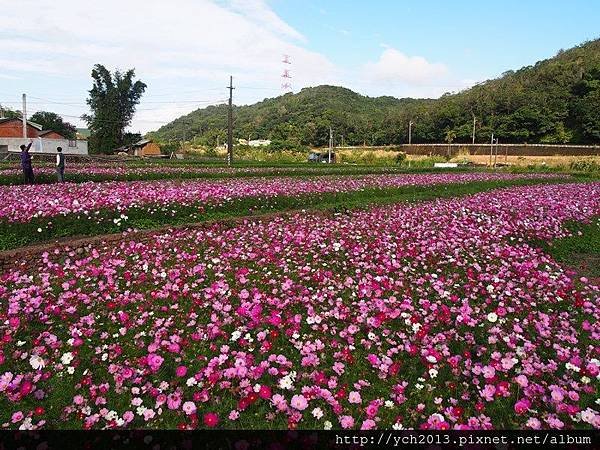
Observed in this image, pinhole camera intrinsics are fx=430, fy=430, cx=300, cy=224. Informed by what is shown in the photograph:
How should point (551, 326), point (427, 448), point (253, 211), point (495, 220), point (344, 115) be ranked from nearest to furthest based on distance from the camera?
1. point (427, 448)
2. point (551, 326)
3. point (495, 220)
4. point (253, 211)
5. point (344, 115)

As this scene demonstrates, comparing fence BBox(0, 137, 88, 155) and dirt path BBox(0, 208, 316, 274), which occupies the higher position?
fence BBox(0, 137, 88, 155)

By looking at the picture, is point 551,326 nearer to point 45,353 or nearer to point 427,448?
point 427,448

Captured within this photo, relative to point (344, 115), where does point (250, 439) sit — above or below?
below

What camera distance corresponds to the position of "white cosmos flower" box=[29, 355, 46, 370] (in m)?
4.39

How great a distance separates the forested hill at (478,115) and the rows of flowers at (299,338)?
8895 centimetres

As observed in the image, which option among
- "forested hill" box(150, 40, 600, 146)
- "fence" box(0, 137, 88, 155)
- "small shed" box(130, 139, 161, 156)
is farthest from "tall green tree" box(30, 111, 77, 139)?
"forested hill" box(150, 40, 600, 146)

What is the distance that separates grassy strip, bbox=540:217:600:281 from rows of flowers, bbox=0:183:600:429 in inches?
41.0

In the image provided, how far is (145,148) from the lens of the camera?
9106 centimetres

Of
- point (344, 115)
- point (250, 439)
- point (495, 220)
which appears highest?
point (344, 115)

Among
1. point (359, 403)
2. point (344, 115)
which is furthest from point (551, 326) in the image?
point (344, 115)

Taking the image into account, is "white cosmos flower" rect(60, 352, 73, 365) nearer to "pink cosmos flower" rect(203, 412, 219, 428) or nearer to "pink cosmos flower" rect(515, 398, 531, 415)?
"pink cosmos flower" rect(203, 412, 219, 428)

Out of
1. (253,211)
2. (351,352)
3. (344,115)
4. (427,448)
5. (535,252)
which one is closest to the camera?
(427,448)

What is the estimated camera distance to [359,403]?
12.5 ft

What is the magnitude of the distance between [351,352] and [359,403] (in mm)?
870
